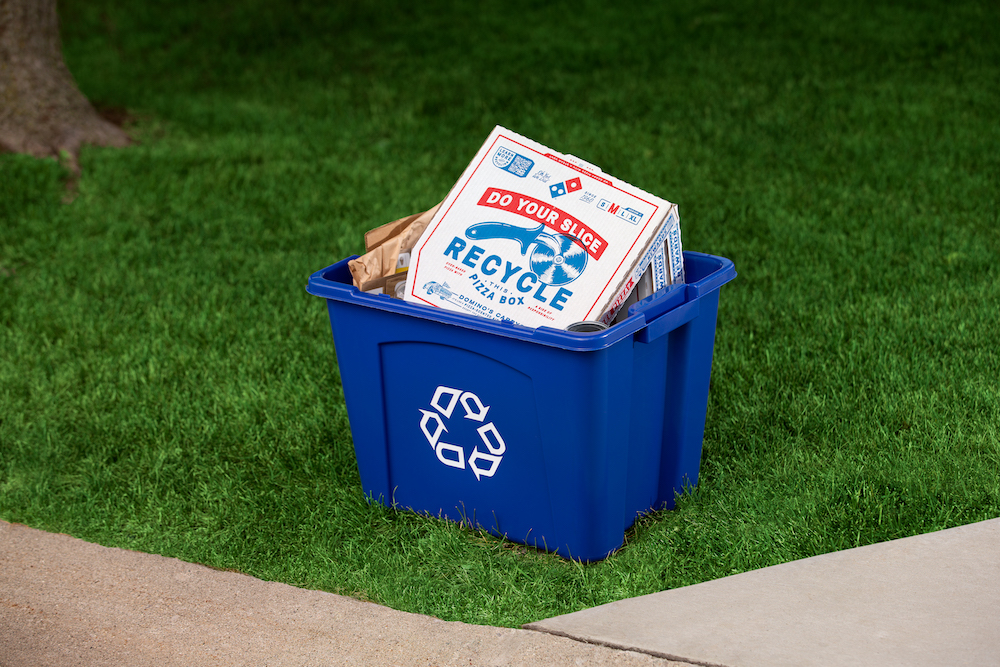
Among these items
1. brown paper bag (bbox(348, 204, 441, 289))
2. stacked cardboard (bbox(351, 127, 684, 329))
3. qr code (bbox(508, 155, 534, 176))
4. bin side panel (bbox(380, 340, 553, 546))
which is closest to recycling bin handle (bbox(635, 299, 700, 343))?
stacked cardboard (bbox(351, 127, 684, 329))

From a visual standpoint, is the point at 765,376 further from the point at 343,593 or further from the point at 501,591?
the point at 343,593

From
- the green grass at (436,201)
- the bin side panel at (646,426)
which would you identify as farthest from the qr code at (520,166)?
the green grass at (436,201)

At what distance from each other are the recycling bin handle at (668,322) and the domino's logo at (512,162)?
1.87ft

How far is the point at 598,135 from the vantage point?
6645mm

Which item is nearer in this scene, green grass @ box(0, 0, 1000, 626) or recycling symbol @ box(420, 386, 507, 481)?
recycling symbol @ box(420, 386, 507, 481)

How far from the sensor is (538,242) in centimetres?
261

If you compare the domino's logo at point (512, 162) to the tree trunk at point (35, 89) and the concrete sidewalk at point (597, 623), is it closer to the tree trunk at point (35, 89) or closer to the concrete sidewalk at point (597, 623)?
the concrete sidewalk at point (597, 623)

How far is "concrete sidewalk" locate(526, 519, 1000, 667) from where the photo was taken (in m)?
2.14

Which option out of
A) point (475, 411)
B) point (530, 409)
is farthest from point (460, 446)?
point (530, 409)

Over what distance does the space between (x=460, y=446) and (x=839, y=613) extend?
3.42ft

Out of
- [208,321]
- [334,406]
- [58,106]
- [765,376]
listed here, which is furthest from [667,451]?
[58,106]

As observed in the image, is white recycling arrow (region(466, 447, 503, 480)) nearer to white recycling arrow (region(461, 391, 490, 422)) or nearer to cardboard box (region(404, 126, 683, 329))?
white recycling arrow (region(461, 391, 490, 422))

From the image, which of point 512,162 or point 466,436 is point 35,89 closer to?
point 512,162

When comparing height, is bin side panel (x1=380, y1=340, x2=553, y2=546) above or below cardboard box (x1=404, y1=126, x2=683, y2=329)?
below
